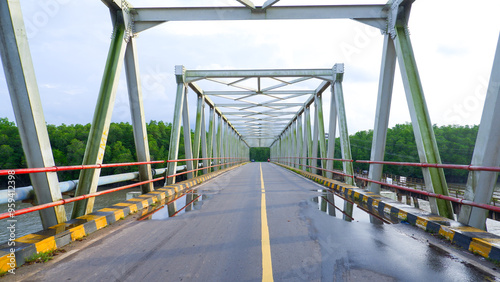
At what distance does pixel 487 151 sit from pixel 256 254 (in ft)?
12.9

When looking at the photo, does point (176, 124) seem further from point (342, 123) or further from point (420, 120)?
point (420, 120)

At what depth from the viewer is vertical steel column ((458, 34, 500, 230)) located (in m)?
4.28

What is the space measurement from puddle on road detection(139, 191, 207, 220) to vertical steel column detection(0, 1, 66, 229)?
2024mm

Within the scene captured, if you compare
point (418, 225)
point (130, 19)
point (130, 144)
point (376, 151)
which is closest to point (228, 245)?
point (418, 225)

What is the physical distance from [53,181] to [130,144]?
173 ft

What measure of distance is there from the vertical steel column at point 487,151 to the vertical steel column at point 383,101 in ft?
11.6

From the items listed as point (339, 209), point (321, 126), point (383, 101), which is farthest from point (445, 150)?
point (339, 209)

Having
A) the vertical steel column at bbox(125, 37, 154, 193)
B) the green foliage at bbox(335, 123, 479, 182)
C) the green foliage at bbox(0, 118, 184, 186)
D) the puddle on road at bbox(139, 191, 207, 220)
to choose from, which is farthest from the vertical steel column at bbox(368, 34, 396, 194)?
the green foliage at bbox(335, 123, 479, 182)

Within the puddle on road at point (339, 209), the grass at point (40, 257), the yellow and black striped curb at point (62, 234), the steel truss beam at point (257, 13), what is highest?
the steel truss beam at point (257, 13)

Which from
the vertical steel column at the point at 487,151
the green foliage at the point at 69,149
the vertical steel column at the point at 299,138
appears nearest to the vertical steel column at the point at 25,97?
the vertical steel column at the point at 487,151

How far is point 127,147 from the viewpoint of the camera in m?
52.3

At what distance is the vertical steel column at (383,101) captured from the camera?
8031 mm

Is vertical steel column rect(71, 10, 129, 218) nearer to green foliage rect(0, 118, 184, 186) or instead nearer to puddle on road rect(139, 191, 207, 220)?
puddle on road rect(139, 191, 207, 220)

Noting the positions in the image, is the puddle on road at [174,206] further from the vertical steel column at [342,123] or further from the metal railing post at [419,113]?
the vertical steel column at [342,123]
